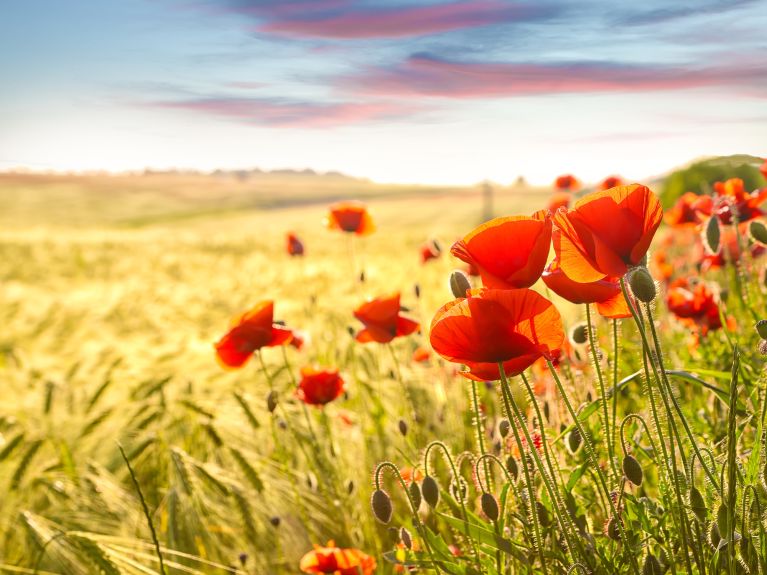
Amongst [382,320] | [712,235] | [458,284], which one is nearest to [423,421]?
[382,320]

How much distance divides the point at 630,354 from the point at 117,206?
3135 cm

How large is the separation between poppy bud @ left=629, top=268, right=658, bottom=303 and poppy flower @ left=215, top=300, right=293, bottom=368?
1004 mm

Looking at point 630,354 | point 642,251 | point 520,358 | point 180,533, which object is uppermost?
point 642,251

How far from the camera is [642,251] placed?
112 cm

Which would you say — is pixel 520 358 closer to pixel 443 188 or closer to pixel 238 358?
pixel 238 358

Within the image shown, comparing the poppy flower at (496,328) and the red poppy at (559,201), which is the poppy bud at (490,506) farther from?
the red poppy at (559,201)

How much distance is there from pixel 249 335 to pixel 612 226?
1.05 metres

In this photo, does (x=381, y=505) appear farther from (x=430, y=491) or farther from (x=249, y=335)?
(x=249, y=335)

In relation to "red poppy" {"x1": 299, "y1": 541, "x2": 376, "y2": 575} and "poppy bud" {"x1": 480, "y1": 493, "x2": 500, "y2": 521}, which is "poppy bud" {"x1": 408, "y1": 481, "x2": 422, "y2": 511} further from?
"red poppy" {"x1": 299, "y1": 541, "x2": 376, "y2": 575}

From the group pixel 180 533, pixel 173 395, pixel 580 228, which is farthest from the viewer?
pixel 173 395

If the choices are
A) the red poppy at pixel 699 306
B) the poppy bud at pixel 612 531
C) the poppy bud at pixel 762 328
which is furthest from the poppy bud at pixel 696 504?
the red poppy at pixel 699 306

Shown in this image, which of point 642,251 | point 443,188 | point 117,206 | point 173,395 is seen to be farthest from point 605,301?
point 443,188

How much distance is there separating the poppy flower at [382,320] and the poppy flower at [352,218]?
1184 mm

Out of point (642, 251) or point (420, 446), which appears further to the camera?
point (420, 446)
